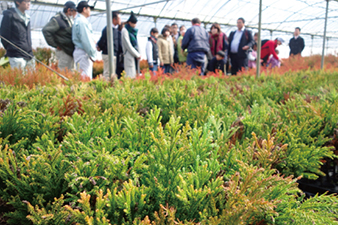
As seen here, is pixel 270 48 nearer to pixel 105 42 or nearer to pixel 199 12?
pixel 105 42

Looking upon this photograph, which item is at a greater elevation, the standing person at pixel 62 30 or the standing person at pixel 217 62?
the standing person at pixel 62 30

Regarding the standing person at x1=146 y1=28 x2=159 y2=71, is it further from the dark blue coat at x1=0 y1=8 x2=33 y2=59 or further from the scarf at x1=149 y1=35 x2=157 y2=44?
Answer: the dark blue coat at x1=0 y1=8 x2=33 y2=59

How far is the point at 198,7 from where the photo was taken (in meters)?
25.9

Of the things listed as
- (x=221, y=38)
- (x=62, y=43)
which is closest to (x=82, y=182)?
(x=62, y=43)

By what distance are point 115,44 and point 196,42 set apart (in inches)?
87.0

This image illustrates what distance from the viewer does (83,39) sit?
539 cm

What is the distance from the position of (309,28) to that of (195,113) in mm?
41603

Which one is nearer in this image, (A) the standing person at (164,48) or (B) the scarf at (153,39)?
(B) the scarf at (153,39)

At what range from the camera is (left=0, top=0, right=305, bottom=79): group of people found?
5227 mm

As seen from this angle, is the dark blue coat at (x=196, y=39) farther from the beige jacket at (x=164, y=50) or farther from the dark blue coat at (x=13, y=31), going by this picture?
the dark blue coat at (x=13, y=31)

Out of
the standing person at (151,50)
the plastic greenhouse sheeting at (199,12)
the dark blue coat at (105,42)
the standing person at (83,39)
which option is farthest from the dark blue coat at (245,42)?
the plastic greenhouse sheeting at (199,12)

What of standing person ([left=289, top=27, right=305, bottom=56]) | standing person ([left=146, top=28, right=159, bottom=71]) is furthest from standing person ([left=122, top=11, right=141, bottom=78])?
standing person ([left=289, top=27, right=305, bottom=56])

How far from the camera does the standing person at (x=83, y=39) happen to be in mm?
5344

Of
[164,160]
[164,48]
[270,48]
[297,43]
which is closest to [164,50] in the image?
[164,48]
